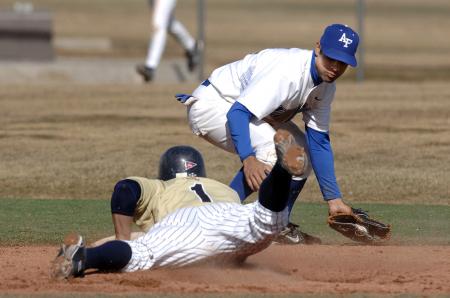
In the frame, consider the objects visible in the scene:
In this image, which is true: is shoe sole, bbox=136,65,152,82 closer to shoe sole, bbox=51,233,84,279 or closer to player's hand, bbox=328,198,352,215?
player's hand, bbox=328,198,352,215

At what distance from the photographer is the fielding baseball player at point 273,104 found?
7.42m

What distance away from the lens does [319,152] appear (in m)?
8.24

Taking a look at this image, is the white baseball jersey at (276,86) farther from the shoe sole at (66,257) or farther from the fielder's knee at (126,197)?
the shoe sole at (66,257)

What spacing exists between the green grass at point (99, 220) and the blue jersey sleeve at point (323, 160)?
70 centimetres

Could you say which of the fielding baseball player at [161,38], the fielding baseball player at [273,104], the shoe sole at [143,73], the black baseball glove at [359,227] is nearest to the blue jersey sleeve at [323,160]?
the fielding baseball player at [273,104]

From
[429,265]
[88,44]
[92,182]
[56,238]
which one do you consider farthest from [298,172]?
[88,44]

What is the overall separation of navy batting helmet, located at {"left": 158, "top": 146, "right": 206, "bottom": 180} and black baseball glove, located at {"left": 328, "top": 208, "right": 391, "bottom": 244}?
1247mm

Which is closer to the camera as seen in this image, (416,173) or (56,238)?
(56,238)

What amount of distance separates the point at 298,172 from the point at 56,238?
2.99m

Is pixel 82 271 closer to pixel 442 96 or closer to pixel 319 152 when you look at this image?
pixel 319 152

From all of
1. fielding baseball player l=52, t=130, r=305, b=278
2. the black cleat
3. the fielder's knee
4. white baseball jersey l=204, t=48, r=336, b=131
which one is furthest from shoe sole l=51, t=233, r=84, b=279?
the black cleat

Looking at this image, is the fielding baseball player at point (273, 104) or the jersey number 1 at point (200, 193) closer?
the jersey number 1 at point (200, 193)

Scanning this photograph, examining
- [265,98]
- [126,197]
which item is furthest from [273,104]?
[126,197]

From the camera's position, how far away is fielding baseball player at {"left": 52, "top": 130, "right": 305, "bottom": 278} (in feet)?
21.3
